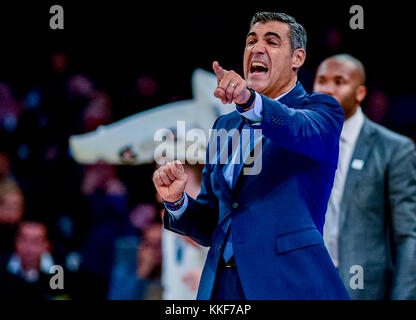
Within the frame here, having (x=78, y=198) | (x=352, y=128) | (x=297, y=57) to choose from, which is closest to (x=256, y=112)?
(x=297, y=57)

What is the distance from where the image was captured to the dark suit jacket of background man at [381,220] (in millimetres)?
2754

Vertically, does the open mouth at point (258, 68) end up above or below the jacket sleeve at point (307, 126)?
above

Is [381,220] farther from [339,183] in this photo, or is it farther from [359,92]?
[359,92]

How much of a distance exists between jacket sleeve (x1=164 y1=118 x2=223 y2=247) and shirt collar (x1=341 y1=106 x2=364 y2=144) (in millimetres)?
1281

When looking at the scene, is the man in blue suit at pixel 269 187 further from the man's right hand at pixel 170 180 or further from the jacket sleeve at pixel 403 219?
the jacket sleeve at pixel 403 219

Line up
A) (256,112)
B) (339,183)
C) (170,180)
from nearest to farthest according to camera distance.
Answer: (256,112)
(170,180)
(339,183)

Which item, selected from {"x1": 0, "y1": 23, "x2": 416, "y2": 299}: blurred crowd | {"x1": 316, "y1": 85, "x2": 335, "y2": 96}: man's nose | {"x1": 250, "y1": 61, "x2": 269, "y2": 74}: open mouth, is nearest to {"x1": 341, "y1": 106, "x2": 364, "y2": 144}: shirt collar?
{"x1": 316, "y1": 85, "x2": 335, "y2": 96}: man's nose

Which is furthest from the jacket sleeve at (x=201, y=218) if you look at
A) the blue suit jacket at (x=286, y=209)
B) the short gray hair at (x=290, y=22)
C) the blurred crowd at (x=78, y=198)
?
the blurred crowd at (x=78, y=198)

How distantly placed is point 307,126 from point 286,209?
0.77 ft

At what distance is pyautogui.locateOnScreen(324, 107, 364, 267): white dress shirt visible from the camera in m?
2.87

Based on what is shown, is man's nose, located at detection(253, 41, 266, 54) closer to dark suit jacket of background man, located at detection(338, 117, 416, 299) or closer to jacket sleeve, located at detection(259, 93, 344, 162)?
jacket sleeve, located at detection(259, 93, 344, 162)

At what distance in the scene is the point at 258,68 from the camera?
182 cm

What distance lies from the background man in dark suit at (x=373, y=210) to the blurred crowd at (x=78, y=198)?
27.1 inches

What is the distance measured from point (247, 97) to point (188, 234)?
57 centimetres
